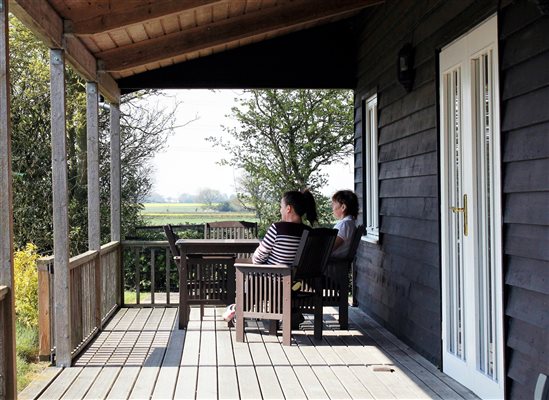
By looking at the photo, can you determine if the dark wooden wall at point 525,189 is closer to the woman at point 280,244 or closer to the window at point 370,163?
the woman at point 280,244

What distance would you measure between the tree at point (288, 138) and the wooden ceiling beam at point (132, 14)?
809cm

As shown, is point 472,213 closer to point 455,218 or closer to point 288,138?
point 455,218

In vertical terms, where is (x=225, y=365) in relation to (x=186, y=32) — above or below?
below

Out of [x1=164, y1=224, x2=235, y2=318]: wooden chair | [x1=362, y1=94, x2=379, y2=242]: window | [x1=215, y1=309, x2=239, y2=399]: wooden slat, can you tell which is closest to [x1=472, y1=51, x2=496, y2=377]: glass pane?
[x1=215, y1=309, x2=239, y2=399]: wooden slat

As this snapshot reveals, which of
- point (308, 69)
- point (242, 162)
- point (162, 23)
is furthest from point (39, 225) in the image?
point (162, 23)

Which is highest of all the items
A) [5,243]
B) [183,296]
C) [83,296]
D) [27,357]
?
[5,243]

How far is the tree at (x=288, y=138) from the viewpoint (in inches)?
536

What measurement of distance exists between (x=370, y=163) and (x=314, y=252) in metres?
2.17

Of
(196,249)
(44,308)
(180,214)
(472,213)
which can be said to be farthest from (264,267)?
(180,214)

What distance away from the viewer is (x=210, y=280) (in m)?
6.94

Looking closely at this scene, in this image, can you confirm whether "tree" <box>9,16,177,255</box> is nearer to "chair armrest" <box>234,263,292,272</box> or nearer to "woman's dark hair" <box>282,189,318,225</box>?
"woman's dark hair" <box>282,189,318,225</box>

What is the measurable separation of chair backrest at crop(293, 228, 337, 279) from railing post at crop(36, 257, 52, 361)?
1805 millimetres

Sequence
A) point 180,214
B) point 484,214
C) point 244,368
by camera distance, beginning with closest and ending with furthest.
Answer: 1. point 484,214
2. point 244,368
3. point 180,214

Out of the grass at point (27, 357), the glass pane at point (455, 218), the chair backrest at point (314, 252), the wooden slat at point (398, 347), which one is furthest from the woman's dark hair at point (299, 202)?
the grass at point (27, 357)
